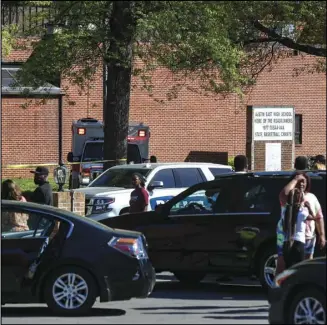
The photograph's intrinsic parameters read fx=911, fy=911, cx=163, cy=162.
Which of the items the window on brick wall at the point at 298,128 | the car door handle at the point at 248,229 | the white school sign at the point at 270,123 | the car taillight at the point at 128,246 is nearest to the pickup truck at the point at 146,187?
the white school sign at the point at 270,123

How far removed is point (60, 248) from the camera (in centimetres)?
1103

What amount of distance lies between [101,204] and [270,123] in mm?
5900

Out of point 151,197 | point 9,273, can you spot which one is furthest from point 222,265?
point 151,197

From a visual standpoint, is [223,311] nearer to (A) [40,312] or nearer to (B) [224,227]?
(B) [224,227]

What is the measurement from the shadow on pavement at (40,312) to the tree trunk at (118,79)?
1008 centimetres

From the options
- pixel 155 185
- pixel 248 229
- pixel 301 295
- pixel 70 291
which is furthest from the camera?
pixel 155 185

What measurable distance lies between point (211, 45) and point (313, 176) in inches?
347

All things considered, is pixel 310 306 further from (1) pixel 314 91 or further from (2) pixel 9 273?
(1) pixel 314 91

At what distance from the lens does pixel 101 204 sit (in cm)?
1898

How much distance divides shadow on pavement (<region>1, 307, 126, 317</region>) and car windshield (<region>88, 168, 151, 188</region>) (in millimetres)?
8046

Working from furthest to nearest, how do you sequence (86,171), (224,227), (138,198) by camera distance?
(86,171)
(138,198)
(224,227)

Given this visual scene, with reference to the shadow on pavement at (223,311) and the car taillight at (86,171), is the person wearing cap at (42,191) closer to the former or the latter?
the shadow on pavement at (223,311)

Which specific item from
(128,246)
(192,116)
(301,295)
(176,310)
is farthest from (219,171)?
(192,116)

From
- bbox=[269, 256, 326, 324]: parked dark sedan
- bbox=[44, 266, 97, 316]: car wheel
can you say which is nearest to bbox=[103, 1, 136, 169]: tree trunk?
bbox=[44, 266, 97, 316]: car wheel
